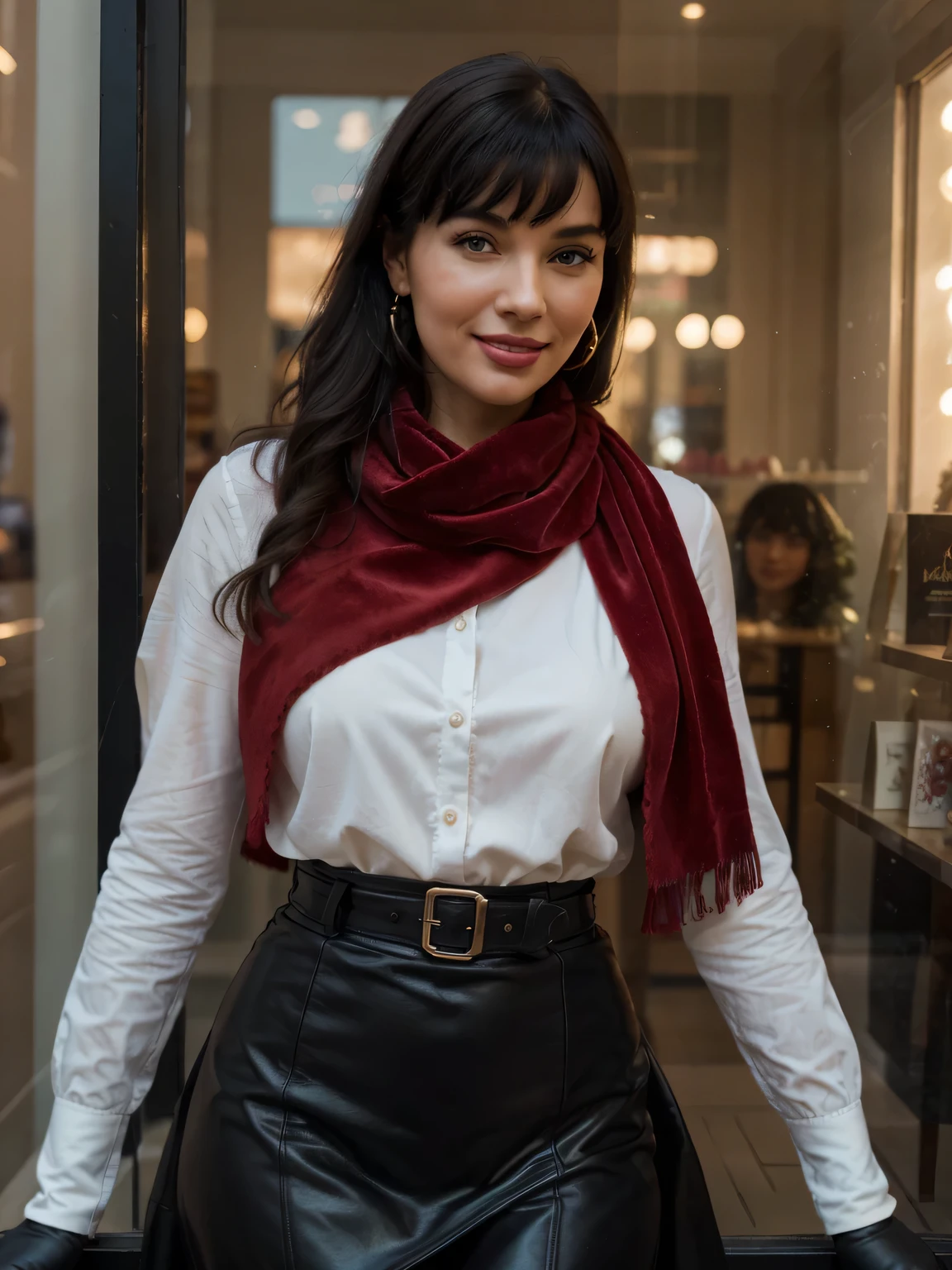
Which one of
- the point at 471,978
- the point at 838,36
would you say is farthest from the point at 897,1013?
the point at 838,36

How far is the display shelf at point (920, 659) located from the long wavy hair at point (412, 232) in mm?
954

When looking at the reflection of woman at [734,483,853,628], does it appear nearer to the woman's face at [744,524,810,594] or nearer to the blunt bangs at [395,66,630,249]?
the woman's face at [744,524,810,594]

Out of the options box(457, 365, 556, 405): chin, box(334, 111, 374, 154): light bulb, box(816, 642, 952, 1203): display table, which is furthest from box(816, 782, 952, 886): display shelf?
box(334, 111, 374, 154): light bulb

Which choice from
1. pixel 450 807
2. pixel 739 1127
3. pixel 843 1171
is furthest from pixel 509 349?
pixel 739 1127

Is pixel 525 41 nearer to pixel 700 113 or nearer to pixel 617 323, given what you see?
pixel 700 113

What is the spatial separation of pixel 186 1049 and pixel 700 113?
6.42 feet

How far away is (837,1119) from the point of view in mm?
1316

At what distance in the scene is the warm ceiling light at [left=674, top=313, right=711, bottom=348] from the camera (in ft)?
7.23

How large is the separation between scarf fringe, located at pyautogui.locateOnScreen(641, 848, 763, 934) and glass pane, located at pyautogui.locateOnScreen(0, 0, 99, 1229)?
1.07m

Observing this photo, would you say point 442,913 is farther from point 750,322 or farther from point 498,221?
point 750,322

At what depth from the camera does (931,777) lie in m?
2.10

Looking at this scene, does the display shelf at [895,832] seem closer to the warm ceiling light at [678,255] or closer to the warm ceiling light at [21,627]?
the warm ceiling light at [678,255]

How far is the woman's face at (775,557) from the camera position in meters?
2.22

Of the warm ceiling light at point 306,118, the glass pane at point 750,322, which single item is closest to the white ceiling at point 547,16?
the glass pane at point 750,322
